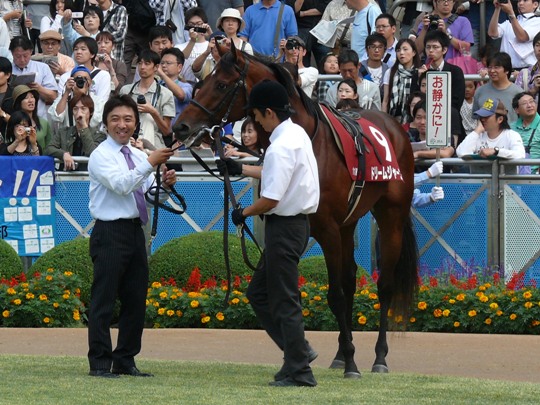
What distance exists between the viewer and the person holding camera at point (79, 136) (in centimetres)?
1373

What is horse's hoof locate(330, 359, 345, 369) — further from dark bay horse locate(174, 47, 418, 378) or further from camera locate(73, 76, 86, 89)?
camera locate(73, 76, 86, 89)

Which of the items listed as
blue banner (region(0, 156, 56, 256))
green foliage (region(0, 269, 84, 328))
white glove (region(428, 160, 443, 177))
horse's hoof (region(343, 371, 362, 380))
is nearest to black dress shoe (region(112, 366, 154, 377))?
horse's hoof (region(343, 371, 362, 380))

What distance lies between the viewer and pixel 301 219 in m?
7.75

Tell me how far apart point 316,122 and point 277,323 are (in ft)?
5.85

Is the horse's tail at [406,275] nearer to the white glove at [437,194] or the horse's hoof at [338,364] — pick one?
Answer: the horse's hoof at [338,364]

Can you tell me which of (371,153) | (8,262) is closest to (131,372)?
(371,153)

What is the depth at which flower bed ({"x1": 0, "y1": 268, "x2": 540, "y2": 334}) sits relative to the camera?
453 inches

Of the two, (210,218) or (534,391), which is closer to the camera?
(534,391)

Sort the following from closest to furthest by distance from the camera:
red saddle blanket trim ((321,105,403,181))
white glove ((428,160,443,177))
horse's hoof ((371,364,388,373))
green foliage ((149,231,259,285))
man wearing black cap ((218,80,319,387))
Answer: man wearing black cap ((218,80,319,387)) < red saddle blanket trim ((321,105,403,181)) < horse's hoof ((371,364,388,373)) < white glove ((428,160,443,177)) < green foliage ((149,231,259,285))

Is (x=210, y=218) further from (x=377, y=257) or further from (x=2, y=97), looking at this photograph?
(x=2, y=97)

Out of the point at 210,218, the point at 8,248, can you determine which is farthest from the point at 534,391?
the point at 8,248

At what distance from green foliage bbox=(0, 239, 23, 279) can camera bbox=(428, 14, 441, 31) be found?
626 cm

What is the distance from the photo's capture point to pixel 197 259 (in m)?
12.5

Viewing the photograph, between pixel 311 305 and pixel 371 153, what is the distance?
2.76 m
